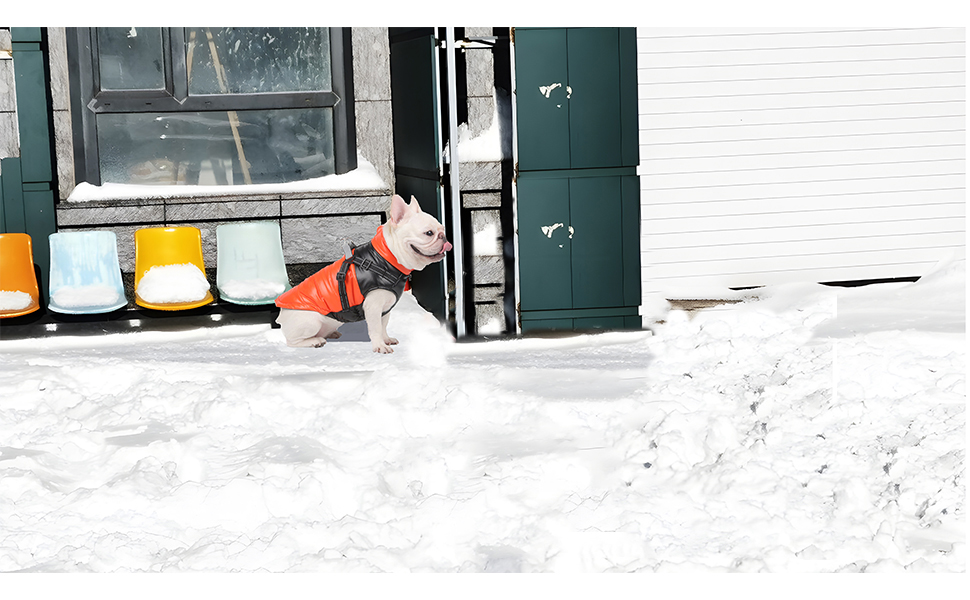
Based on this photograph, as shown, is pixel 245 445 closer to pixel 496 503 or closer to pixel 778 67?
pixel 496 503

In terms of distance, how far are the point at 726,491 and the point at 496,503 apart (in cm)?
78

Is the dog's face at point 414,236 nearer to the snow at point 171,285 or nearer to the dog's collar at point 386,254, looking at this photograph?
the dog's collar at point 386,254

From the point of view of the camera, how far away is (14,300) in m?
5.53

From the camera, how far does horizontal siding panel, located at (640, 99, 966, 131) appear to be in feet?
17.3

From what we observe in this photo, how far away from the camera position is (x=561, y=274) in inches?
205

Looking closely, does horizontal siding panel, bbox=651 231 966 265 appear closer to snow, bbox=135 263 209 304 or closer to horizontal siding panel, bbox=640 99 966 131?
horizontal siding panel, bbox=640 99 966 131

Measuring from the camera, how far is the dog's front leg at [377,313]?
15.7 feet

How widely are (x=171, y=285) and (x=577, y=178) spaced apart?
2732 mm

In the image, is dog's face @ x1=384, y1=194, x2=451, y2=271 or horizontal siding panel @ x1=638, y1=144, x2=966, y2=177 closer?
dog's face @ x1=384, y1=194, x2=451, y2=271

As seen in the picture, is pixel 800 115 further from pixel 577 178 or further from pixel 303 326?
pixel 303 326

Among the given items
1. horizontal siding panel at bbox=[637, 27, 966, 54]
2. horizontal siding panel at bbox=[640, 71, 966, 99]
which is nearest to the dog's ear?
horizontal siding panel at bbox=[640, 71, 966, 99]

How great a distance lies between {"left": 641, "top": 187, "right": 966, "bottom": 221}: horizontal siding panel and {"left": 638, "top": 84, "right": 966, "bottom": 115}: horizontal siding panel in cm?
58

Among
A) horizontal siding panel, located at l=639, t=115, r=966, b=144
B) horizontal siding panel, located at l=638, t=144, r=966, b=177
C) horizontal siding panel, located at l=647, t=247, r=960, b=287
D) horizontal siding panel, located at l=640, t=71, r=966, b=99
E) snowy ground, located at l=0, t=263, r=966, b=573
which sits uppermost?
horizontal siding panel, located at l=640, t=71, r=966, b=99

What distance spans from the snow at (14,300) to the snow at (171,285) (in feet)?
2.32
